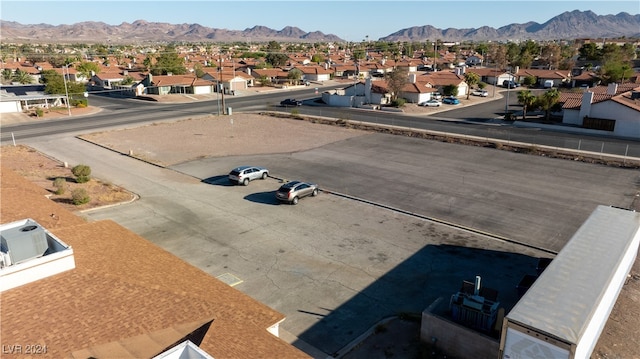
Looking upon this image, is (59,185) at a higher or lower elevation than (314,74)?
lower

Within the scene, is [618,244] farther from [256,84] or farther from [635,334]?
[256,84]

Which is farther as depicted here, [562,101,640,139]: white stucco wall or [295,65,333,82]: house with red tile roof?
[295,65,333,82]: house with red tile roof

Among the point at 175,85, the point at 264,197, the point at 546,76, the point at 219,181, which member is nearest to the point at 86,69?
the point at 175,85

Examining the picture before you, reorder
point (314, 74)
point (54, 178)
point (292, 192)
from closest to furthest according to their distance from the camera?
point (292, 192) → point (54, 178) → point (314, 74)

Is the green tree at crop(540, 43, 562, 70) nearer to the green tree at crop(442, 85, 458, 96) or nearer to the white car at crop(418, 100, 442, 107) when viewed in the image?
the green tree at crop(442, 85, 458, 96)

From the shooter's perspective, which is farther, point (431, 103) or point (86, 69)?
point (86, 69)

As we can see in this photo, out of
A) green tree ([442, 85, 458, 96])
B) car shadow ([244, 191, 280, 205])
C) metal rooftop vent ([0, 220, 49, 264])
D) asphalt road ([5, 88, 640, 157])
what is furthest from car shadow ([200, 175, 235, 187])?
green tree ([442, 85, 458, 96])

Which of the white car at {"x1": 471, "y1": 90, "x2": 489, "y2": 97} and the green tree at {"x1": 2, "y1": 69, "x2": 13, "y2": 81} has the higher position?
the green tree at {"x1": 2, "y1": 69, "x2": 13, "y2": 81}

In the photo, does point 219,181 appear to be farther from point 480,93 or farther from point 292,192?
point 480,93
